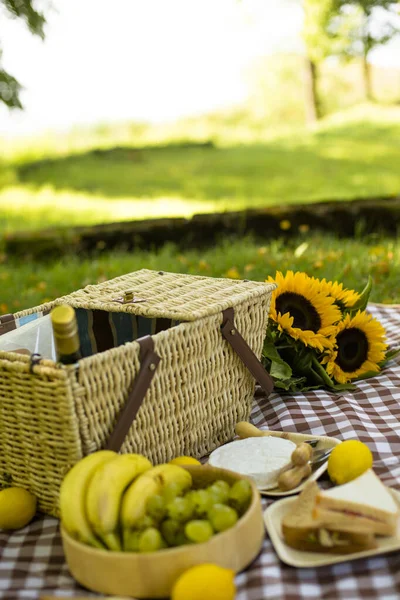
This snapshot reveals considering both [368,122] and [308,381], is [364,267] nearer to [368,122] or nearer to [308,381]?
[308,381]

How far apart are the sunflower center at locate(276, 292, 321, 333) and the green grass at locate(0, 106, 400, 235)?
422 centimetres

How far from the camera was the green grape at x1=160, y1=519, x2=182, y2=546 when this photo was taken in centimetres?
128

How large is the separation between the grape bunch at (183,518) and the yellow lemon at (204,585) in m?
0.07

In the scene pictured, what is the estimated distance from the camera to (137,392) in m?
1.58

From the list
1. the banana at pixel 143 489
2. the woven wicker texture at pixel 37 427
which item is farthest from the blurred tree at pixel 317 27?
the banana at pixel 143 489

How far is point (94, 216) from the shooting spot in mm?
6758

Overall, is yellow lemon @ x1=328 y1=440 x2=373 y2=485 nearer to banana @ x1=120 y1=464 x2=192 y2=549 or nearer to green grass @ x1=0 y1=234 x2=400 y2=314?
banana @ x1=120 y1=464 x2=192 y2=549

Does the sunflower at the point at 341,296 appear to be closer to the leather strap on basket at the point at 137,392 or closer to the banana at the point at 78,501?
the leather strap on basket at the point at 137,392

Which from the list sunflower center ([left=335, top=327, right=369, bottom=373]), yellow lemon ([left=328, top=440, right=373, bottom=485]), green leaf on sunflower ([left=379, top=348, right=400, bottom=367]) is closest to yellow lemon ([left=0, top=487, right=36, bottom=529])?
yellow lemon ([left=328, top=440, right=373, bottom=485])

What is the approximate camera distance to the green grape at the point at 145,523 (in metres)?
1.29

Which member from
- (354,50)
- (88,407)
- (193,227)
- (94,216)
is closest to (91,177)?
(94,216)

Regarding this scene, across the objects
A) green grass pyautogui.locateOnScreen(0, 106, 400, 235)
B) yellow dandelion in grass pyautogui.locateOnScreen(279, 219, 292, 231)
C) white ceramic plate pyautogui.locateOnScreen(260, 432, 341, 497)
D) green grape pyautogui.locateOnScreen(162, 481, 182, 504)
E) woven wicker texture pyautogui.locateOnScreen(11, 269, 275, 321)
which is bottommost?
white ceramic plate pyautogui.locateOnScreen(260, 432, 341, 497)

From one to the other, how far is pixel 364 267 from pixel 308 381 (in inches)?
60.3

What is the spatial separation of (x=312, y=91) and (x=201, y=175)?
5.10m
